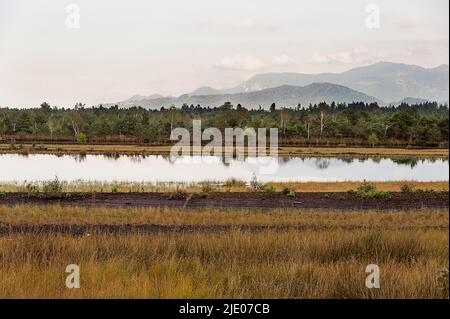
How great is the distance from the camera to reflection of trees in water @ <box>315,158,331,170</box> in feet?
179

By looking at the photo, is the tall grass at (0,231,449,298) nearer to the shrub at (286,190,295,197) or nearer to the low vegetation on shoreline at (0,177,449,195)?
the shrub at (286,190,295,197)

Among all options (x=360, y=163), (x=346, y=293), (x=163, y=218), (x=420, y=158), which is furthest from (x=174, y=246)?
(x=420, y=158)

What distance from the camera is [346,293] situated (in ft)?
21.0

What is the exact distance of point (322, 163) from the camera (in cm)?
5853

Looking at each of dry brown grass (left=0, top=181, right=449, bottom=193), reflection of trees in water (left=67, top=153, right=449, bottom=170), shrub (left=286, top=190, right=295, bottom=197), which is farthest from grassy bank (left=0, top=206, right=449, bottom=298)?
reflection of trees in water (left=67, top=153, right=449, bottom=170)

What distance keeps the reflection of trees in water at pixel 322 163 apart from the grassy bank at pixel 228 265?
143ft

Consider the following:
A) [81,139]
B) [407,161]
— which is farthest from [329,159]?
[81,139]

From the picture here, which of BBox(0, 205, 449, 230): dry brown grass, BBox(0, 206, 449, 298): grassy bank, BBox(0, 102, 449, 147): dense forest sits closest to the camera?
BBox(0, 206, 449, 298): grassy bank

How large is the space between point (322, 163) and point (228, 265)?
2042 inches

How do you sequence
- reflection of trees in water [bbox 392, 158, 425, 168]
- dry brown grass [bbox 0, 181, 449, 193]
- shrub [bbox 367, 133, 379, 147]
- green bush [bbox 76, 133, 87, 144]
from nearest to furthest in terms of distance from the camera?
dry brown grass [bbox 0, 181, 449, 193] → reflection of trees in water [bbox 392, 158, 425, 168] → shrub [bbox 367, 133, 379, 147] → green bush [bbox 76, 133, 87, 144]

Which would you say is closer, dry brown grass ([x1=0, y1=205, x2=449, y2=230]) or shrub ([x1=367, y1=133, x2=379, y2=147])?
dry brown grass ([x1=0, y1=205, x2=449, y2=230])

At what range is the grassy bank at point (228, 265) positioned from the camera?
243 inches
